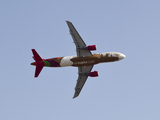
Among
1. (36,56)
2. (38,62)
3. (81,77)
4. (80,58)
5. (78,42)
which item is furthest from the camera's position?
(81,77)

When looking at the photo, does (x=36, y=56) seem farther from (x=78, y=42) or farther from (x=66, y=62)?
(x=78, y=42)

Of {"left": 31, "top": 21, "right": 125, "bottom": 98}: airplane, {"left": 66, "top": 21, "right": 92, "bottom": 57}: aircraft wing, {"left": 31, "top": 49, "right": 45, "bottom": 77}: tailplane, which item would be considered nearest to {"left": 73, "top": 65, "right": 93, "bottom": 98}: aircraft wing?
{"left": 31, "top": 21, "right": 125, "bottom": 98}: airplane

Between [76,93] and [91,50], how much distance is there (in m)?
16.8

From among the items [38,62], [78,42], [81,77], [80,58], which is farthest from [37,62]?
[81,77]

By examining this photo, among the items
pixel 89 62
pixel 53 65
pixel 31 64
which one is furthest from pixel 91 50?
pixel 31 64

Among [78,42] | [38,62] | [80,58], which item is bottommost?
[38,62]

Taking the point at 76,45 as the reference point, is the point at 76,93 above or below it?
below

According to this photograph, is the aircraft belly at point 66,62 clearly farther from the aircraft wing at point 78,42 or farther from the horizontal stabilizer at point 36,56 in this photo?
the horizontal stabilizer at point 36,56

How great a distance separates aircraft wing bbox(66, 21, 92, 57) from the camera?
86.0m

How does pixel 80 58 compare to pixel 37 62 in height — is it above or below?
above

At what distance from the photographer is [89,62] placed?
89812 millimetres

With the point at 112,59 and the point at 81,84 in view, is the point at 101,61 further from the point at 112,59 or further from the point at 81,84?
the point at 81,84

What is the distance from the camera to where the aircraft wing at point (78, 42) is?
86000 mm

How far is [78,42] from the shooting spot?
87.9m
